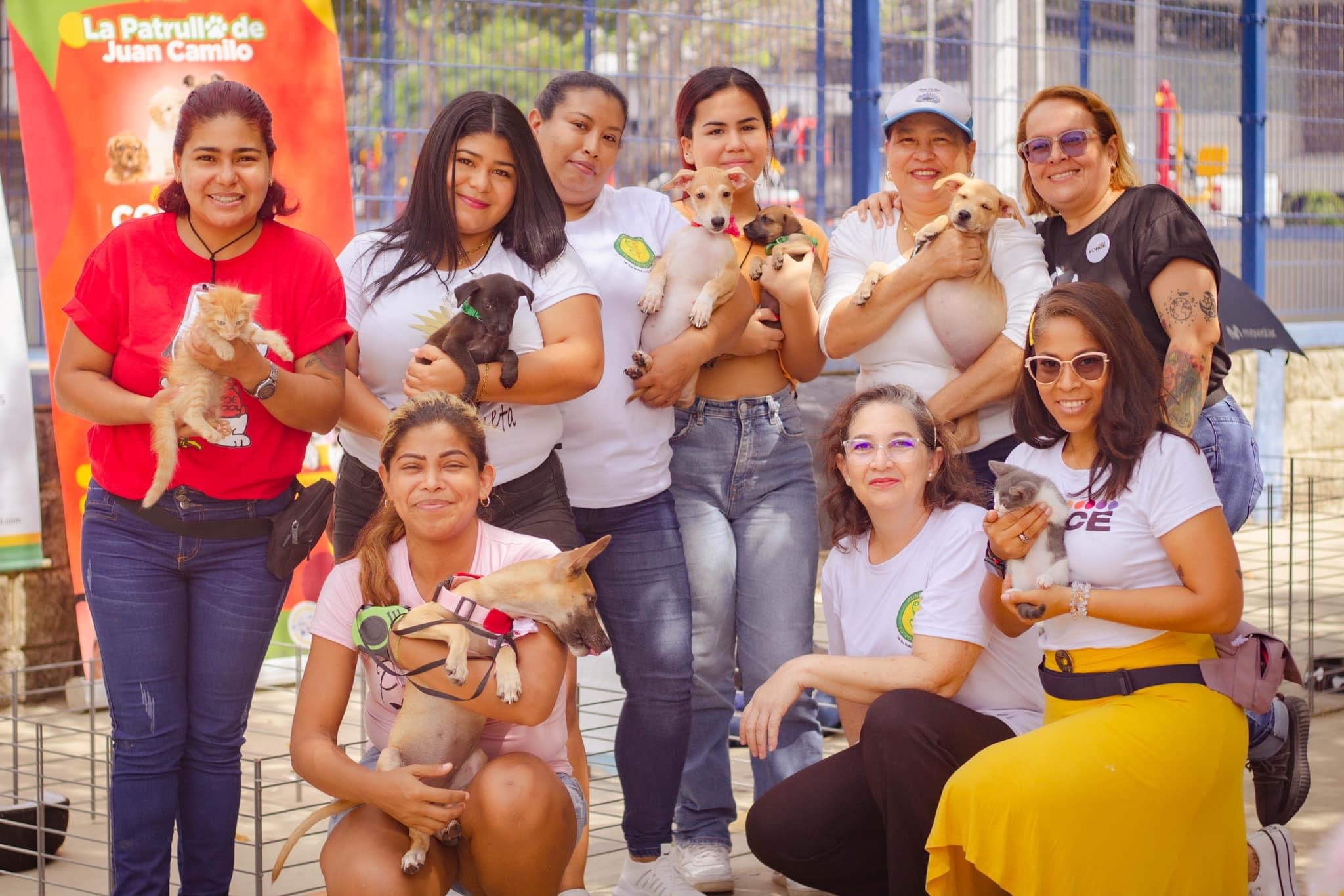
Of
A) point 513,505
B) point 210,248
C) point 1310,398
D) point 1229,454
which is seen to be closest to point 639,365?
point 513,505

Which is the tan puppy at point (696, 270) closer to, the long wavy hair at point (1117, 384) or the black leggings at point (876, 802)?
the long wavy hair at point (1117, 384)

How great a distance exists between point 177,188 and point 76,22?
2.50 meters

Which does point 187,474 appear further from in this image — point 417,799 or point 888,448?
point 888,448

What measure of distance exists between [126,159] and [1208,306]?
3.66 meters

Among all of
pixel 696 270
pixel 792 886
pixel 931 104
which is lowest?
pixel 792 886

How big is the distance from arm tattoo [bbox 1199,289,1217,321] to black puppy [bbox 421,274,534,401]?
4.78ft

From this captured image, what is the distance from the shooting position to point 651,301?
3217mm

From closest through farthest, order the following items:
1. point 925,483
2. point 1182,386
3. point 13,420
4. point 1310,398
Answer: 1. point 925,483
2. point 1182,386
3. point 13,420
4. point 1310,398

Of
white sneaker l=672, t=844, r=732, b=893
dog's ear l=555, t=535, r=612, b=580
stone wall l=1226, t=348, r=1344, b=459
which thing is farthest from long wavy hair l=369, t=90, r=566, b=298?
stone wall l=1226, t=348, r=1344, b=459

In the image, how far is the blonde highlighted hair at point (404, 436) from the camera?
8.36 feet

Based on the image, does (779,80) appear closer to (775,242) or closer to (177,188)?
(775,242)

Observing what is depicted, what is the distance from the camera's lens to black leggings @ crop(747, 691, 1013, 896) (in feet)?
8.57

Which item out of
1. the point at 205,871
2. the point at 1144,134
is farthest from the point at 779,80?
the point at 205,871

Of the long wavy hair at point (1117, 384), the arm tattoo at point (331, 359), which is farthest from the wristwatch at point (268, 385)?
the long wavy hair at point (1117, 384)
